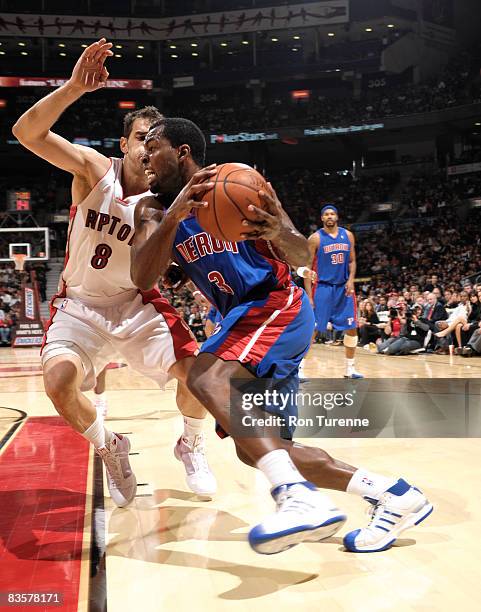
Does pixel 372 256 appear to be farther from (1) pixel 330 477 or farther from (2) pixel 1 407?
(1) pixel 330 477

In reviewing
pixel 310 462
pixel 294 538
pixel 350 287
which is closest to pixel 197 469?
pixel 310 462

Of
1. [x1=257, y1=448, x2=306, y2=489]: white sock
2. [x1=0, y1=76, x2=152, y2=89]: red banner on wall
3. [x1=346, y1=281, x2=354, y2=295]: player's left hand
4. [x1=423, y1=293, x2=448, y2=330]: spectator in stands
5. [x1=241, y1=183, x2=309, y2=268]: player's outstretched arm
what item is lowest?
[x1=423, y1=293, x2=448, y2=330]: spectator in stands

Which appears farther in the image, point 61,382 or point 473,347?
point 473,347

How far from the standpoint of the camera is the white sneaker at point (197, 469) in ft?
11.8

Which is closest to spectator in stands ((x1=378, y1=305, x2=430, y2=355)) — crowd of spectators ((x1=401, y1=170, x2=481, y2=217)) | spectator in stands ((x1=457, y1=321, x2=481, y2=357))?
spectator in stands ((x1=457, y1=321, x2=481, y2=357))

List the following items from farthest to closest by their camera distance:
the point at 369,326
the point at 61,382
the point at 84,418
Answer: the point at 369,326, the point at 84,418, the point at 61,382

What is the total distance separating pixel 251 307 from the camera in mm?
2650

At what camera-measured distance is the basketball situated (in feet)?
7.82

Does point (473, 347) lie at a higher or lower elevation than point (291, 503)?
lower

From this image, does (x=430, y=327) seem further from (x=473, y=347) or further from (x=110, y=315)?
(x=110, y=315)

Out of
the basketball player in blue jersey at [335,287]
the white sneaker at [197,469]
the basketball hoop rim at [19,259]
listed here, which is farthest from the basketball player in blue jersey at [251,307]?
the basketball hoop rim at [19,259]

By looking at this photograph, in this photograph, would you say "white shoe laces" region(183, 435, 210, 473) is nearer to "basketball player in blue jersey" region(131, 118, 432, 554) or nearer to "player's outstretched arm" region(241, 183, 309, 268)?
A: "basketball player in blue jersey" region(131, 118, 432, 554)

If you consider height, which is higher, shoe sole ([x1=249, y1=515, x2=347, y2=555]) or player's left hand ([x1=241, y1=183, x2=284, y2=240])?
player's left hand ([x1=241, y1=183, x2=284, y2=240])

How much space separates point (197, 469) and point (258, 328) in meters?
1.38
